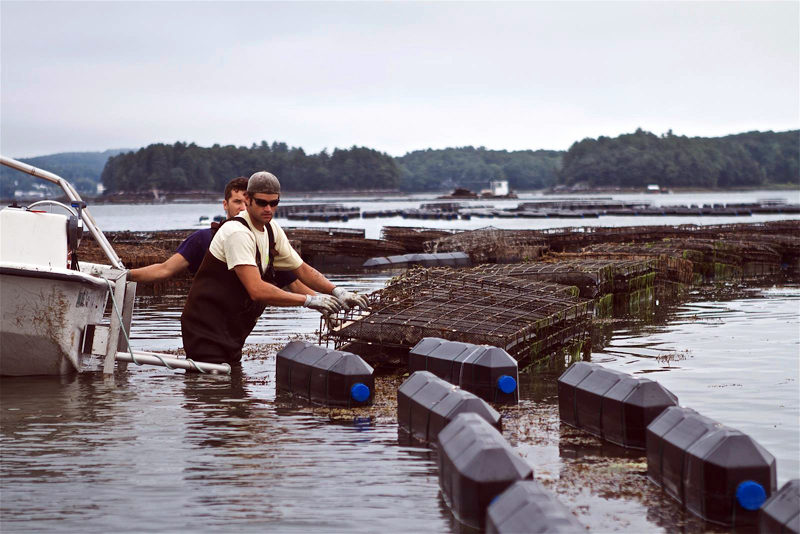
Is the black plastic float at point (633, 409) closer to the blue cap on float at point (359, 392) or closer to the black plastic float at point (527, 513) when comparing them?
the blue cap on float at point (359, 392)

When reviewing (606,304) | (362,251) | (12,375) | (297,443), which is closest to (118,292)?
(12,375)

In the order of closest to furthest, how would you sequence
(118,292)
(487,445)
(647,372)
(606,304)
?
(487,445) < (118,292) < (647,372) < (606,304)

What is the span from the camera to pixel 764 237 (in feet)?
141

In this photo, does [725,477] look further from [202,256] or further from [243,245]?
[202,256]

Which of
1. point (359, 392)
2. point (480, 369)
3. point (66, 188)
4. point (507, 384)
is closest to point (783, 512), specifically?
point (507, 384)

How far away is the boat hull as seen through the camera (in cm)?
1219

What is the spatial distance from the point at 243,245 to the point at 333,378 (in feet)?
6.20

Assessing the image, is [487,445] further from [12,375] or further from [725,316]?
[725,316]

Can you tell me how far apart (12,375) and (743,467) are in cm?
955

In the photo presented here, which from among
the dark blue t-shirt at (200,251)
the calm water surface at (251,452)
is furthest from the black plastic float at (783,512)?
the dark blue t-shirt at (200,251)

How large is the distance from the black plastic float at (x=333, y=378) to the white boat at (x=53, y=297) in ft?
4.45

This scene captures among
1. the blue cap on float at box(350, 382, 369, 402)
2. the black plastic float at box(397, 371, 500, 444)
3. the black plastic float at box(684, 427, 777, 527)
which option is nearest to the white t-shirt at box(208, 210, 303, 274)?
the blue cap on float at box(350, 382, 369, 402)

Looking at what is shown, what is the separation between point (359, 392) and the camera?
37.8ft

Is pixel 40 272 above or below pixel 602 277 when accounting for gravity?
above
